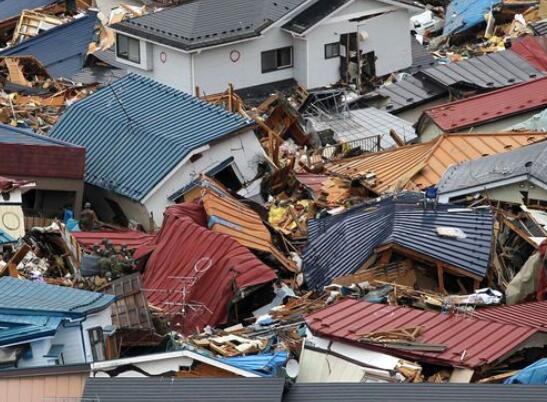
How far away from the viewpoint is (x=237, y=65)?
40.2 m

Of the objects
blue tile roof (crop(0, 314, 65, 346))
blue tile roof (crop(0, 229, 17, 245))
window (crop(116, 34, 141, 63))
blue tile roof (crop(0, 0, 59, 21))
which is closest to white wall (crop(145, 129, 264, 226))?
blue tile roof (crop(0, 229, 17, 245))

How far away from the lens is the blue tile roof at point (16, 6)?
49.4 m

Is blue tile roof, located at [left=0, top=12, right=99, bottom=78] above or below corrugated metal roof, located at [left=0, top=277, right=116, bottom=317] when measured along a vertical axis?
below

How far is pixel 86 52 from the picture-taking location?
44844mm

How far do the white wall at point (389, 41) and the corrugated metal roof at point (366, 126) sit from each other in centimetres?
374

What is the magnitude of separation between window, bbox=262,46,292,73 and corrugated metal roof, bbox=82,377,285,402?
2038cm

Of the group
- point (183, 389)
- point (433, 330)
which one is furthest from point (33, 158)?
point (183, 389)

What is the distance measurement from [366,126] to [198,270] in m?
10.4

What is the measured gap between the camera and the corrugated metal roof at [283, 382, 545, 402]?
2006 centimetres

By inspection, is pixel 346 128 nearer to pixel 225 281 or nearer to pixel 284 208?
pixel 284 208

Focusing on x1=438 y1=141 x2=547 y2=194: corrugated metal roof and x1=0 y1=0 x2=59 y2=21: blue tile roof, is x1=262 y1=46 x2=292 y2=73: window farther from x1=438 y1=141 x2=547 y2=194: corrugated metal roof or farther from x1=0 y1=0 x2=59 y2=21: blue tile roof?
x1=0 y1=0 x2=59 y2=21: blue tile roof

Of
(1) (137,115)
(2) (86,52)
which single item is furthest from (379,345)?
(2) (86,52)

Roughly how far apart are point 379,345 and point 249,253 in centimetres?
614

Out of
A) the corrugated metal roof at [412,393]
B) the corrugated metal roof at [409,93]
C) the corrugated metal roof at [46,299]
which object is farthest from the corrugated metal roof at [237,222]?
the corrugated metal roof at [412,393]
